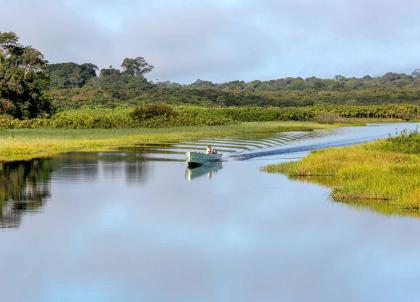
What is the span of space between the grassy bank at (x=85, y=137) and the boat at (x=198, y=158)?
51.7ft

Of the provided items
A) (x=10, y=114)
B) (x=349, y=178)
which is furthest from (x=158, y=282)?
(x=10, y=114)

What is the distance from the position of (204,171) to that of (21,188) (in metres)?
14.6

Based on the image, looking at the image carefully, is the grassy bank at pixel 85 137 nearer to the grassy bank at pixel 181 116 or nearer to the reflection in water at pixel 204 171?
the grassy bank at pixel 181 116

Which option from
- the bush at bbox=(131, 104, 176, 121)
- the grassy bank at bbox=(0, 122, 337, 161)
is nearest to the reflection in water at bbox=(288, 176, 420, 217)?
the grassy bank at bbox=(0, 122, 337, 161)

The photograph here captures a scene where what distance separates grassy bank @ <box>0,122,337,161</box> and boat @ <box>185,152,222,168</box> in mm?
15764

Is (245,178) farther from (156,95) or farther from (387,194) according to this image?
(156,95)

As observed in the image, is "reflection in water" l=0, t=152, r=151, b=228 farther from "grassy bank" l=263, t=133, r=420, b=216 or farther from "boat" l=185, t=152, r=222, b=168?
"grassy bank" l=263, t=133, r=420, b=216

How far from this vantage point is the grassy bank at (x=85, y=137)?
2522 inches

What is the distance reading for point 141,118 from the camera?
102750 mm

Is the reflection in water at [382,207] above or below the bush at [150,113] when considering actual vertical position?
below

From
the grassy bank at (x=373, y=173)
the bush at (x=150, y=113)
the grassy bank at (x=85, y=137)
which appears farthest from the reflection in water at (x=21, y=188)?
the bush at (x=150, y=113)

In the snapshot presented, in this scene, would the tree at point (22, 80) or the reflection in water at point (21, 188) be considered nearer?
the reflection in water at point (21, 188)

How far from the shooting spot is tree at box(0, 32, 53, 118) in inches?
3558

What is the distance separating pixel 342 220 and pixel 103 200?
518 inches
